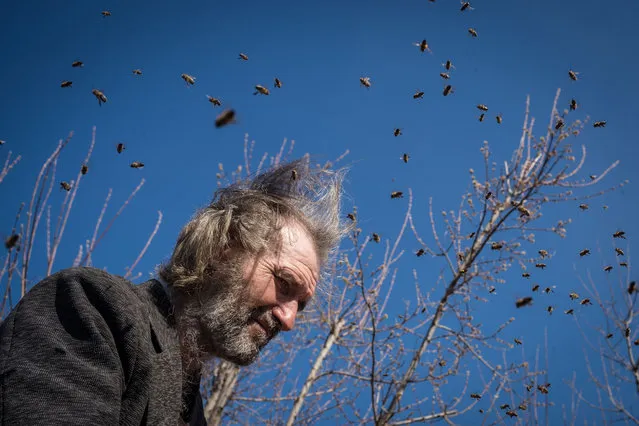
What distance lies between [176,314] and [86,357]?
1.04m

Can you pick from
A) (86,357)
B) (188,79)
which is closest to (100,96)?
(188,79)

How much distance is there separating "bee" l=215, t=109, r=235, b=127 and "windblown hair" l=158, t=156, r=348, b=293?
585 millimetres

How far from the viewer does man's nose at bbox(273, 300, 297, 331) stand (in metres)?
3.04

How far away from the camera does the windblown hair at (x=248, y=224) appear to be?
10.1 ft

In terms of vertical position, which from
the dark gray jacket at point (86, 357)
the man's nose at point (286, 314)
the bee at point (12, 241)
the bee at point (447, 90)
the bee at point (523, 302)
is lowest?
the dark gray jacket at point (86, 357)

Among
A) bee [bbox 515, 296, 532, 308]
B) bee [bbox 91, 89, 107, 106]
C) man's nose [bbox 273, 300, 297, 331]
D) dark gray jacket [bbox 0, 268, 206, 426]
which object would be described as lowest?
dark gray jacket [bbox 0, 268, 206, 426]

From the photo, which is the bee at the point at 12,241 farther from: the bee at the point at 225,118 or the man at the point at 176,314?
the bee at the point at 225,118

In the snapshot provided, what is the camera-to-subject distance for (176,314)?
279 centimetres

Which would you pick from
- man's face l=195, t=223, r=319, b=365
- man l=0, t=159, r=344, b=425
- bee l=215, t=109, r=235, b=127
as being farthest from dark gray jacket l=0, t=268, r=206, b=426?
bee l=215, t=109, r=235, b=127

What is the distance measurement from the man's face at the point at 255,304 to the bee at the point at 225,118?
901 mm

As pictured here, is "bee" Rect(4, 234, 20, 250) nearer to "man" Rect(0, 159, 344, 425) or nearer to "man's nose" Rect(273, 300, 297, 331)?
"man" Rect(0, 159, 344, 425)

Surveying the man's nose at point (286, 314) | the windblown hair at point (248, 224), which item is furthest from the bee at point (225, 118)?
the man's nose at point (286, 314)

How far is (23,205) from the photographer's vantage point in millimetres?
4133

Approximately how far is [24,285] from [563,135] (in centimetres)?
649
